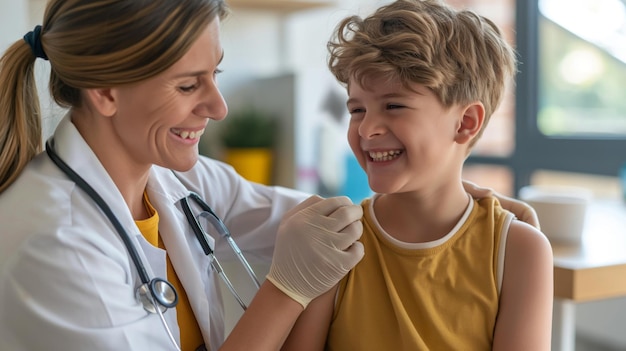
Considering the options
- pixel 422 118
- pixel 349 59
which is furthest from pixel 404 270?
pixel 349 59

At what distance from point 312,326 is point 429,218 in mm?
281

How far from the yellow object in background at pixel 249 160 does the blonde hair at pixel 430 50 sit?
6.08 ft

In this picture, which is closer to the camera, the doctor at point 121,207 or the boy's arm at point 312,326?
the doctor at point 121,207

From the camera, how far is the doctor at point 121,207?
102cm

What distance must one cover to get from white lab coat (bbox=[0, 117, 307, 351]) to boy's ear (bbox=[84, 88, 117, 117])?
0.07 m

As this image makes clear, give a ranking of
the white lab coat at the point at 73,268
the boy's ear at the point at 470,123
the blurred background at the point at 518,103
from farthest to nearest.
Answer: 1. the blurred background at the point at 518,103
2. the boy's ear at the point at 470,123
3. the white lab coat at the point at 73,268

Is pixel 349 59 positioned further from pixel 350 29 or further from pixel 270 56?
pixel 270 56

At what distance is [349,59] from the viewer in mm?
1197

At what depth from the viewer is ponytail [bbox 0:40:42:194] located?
3.84 feet

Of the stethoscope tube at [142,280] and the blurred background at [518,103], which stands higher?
the stethoscope tube at [142,280]

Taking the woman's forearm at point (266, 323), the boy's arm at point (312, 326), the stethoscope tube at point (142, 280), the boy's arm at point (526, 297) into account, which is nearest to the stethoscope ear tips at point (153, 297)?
the stethoscope tube at point (142, 280)

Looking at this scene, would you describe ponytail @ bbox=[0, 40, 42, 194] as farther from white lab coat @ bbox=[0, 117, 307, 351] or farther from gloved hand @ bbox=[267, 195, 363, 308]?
gloved hand @ bbox=[267, 195, 363, 308]

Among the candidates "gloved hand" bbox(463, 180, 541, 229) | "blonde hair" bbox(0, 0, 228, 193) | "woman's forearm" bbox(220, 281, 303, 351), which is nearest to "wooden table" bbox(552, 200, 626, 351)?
"gloved hand" bbox(463, 180, 541, 229)

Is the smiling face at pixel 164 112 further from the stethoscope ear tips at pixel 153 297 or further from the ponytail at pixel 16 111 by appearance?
the stethoscope ear tips at pixel 153 297
